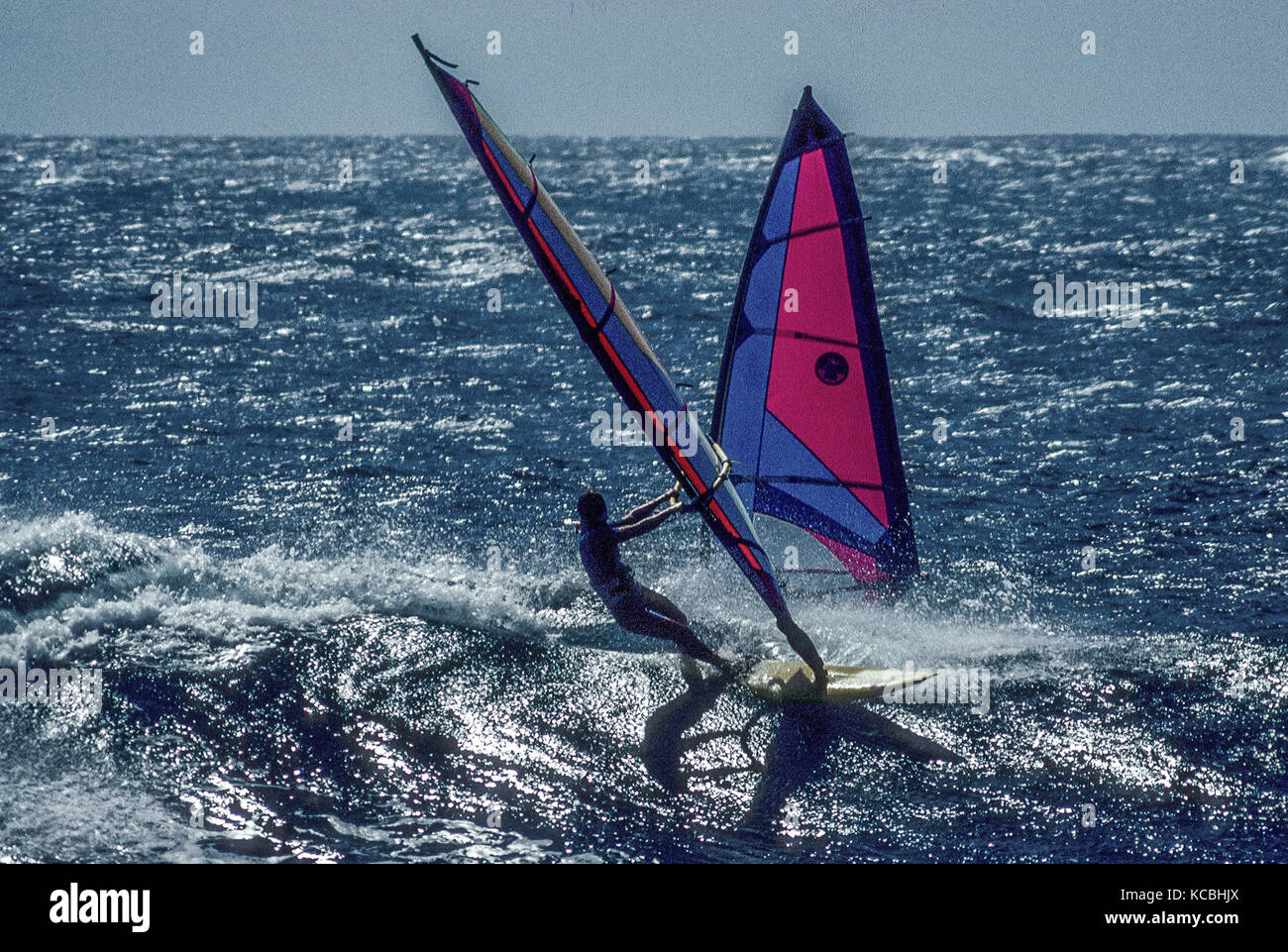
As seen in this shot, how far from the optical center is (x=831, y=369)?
10453 mm

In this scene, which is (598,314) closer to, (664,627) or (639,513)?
(639,513)

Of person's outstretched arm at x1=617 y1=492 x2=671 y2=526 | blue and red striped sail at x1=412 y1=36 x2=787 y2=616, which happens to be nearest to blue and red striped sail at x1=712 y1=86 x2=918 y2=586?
blue and red striped sail at x1=412 y1=36 x2=787 y2=616

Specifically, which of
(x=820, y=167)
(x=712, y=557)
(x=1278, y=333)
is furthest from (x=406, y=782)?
(x=1278, y=333)

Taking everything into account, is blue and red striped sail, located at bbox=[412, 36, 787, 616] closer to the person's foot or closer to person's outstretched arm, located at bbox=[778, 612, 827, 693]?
person's outstretched arm, located at bbox=[778, 612, 827, 693]


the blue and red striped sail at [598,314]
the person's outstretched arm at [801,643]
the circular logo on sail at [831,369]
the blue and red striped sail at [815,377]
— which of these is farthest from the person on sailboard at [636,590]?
the circular logo on sail at [831,369]

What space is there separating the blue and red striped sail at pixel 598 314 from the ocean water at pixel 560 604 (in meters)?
1.40

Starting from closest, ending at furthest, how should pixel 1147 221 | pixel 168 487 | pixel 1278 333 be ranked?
pixel 168 487 → pixel 1278 333 → pixel 1147 221

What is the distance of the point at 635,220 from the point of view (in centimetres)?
4531

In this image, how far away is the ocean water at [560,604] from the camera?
774 cm

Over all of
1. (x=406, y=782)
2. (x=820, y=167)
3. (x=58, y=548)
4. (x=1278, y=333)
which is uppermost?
(x=820, y=167)

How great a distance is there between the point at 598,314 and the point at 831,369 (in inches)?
106

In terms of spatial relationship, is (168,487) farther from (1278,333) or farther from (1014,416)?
(1278,333)

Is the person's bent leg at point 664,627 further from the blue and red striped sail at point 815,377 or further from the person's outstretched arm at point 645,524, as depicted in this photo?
the blue and red striped sail at point 815,377

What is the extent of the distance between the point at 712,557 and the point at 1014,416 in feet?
24.1
